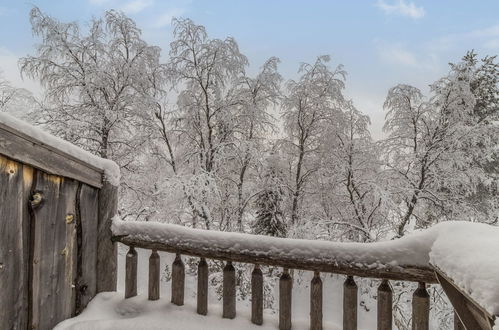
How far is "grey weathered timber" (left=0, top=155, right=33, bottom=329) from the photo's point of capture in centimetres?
166

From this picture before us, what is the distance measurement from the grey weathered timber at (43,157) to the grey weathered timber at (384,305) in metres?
1.93

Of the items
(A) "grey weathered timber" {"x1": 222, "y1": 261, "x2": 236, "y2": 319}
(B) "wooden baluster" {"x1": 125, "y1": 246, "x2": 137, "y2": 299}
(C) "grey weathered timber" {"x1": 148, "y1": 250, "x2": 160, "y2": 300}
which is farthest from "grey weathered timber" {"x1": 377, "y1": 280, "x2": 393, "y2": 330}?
(B) "wooden baluster" {"x1": 125, "y1": 246, "x2": 137, "y2": 299}

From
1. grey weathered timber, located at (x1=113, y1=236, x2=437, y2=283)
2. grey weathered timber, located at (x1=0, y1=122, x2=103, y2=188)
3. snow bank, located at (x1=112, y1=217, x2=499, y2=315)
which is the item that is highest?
grey weathered timber, located at (x1=0, y1=122, x2=103, y2=188)

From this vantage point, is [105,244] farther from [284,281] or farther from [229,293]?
[284,281]

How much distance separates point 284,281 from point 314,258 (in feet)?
0.86

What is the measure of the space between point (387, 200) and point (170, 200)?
595cm

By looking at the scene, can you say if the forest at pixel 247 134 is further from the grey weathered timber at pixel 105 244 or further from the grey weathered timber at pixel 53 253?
the grey weathered timber at pixel 53 253

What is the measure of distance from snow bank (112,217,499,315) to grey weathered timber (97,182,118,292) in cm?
7

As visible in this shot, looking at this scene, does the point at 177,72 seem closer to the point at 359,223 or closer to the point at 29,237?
the point at 359,223

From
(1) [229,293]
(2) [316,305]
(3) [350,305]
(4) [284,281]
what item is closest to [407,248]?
(3) [350,305]

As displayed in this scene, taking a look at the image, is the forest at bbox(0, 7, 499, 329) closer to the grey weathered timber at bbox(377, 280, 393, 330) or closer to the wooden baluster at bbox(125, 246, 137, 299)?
the wooden baluster at bbox(125, 246, 137, 299)

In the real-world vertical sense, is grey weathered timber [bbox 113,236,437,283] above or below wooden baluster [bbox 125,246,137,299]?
above

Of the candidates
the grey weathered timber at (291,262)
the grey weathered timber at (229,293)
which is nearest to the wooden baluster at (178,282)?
the grey weathered timber at (291,262)

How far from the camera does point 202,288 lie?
2.01 metres
